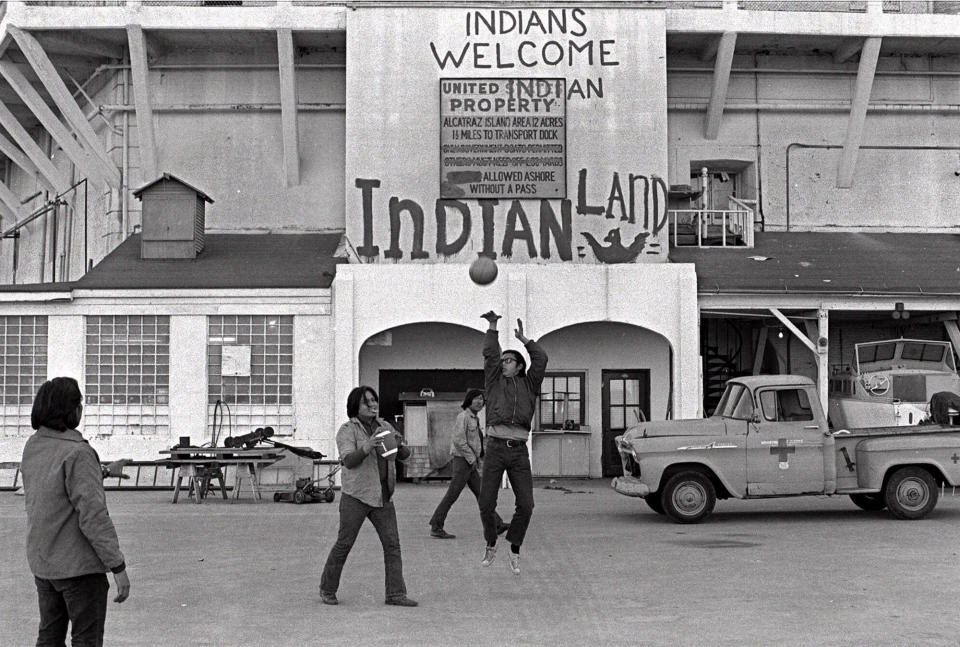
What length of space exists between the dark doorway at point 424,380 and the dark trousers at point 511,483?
1174cm

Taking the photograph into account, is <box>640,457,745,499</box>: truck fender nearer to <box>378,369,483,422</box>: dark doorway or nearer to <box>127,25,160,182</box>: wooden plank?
<box>378,369,483,422</box>: dark doorway

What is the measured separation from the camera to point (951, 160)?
24828 millimetres

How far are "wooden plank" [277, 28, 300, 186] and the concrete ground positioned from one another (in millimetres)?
10254

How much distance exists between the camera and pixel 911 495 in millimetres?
14422

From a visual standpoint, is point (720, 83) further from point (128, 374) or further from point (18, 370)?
point (18, 370)

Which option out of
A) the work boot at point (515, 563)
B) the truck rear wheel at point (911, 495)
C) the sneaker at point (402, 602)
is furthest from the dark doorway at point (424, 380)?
the sneaker at point (402, 602)

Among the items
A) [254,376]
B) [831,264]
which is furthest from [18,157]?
[831,264]

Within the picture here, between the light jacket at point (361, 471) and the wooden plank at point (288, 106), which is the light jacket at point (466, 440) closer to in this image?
the light jacket at point (361, 471)

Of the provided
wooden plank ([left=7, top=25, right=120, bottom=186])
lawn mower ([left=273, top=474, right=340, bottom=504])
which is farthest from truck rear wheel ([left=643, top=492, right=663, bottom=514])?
wooden plank ([left=7, top=25, right=120, bottom=186])

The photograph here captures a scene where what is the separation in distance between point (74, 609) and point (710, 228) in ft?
63.0

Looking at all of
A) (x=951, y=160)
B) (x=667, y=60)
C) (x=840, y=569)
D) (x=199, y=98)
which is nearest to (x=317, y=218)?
(x=199, y=98)

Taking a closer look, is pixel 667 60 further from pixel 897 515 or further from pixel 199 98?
pixel 897 515

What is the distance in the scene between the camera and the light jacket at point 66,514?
580 centimetres

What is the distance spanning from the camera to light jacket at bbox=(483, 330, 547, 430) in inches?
420
